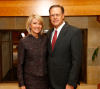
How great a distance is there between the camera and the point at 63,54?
1.28 metres

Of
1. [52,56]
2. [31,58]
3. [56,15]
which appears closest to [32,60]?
[31,58]

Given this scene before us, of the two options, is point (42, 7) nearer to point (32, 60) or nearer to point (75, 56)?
point (32, 60)

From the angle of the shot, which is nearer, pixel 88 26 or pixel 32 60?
pixel 32 60

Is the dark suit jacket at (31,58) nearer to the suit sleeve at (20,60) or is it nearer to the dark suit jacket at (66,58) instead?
the suit sleeve at (20,60)

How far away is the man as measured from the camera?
3.97 ft

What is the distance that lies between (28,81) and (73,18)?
1857mm

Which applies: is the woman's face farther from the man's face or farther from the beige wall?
the beige wall

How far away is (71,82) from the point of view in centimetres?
120

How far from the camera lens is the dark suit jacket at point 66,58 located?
121 cm

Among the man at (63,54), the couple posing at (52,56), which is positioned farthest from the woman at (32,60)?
the man at (63,54)

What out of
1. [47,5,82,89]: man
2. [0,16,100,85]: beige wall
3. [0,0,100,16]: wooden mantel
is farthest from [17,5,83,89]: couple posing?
[0,16,100,85]: beige wall

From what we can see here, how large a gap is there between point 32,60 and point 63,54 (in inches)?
16.7

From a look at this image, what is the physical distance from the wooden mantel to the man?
52cm

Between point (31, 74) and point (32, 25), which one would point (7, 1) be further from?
point (31, 74)
